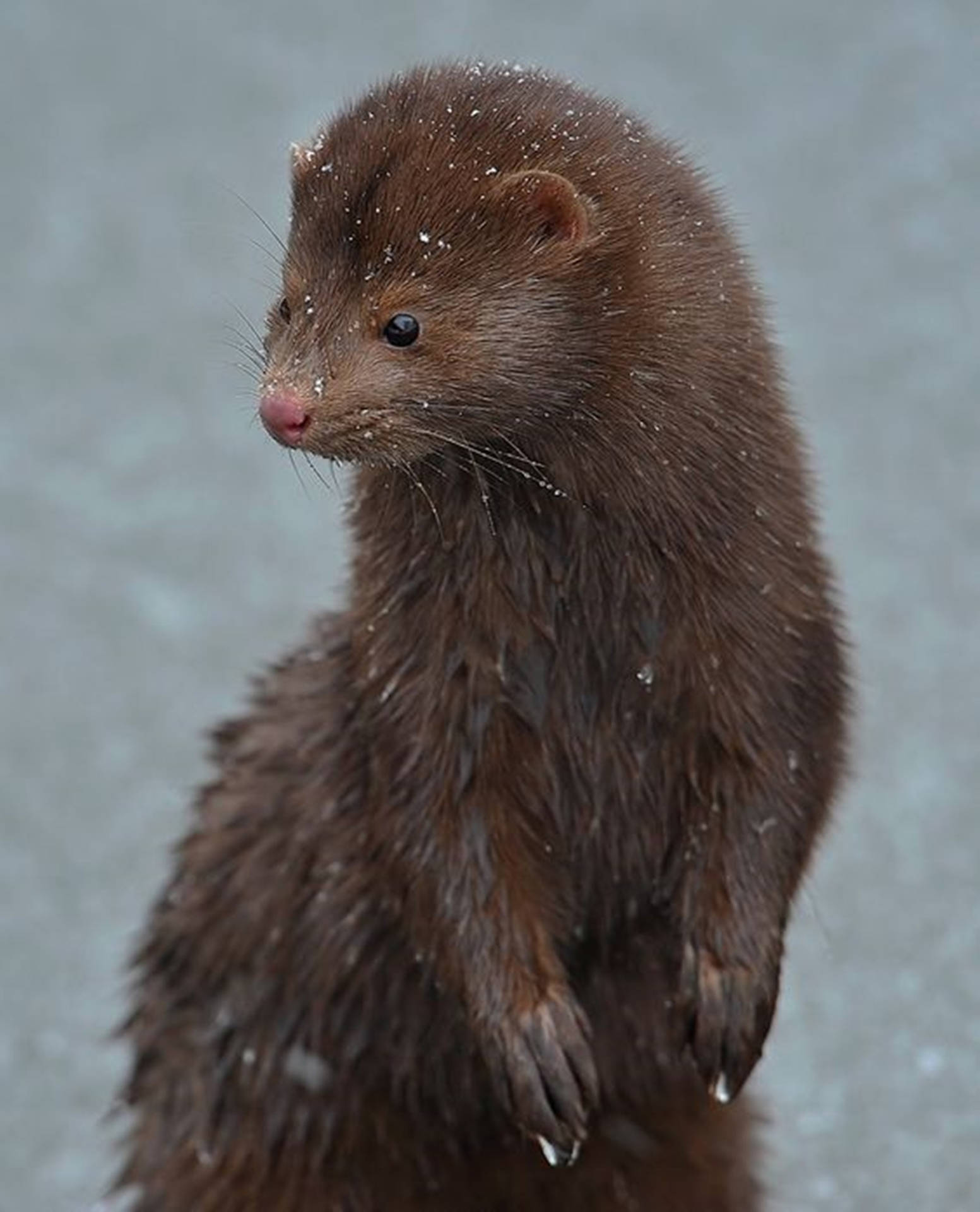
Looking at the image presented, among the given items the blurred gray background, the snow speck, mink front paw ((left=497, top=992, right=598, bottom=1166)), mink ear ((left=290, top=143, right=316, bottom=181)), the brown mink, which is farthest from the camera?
the blurred gray background

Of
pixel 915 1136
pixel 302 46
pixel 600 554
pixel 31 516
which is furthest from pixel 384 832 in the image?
pixel 302 46

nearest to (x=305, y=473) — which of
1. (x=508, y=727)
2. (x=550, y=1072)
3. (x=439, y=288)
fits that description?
(x=508, y=727)

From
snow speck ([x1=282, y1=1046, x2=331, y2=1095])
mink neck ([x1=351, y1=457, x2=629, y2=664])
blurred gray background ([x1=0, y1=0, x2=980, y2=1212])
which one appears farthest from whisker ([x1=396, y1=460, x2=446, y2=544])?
snow speck ([x1=282, y1=1046, x2=331, y2=1095])

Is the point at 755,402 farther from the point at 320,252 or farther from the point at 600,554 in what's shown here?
the point at 320,252

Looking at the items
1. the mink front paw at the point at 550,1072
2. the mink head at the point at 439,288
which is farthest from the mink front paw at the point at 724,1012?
the mink head at the point at 439,288

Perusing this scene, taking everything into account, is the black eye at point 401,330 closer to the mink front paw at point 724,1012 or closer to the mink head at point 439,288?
the mink head at point 439,288

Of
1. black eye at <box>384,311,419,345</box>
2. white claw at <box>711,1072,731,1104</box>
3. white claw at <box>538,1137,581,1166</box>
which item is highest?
black eye at <box>384,311,419,345</box>

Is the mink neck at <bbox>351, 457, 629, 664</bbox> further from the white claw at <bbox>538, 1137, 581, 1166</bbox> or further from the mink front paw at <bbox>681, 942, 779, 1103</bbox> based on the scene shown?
the white claw at <bbox>538, 1137, 581, 1166</bbox>
